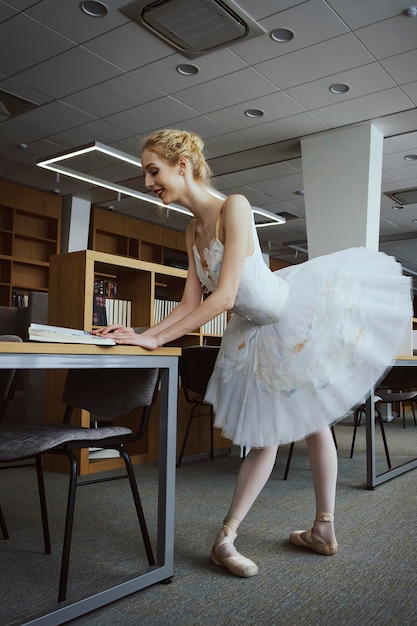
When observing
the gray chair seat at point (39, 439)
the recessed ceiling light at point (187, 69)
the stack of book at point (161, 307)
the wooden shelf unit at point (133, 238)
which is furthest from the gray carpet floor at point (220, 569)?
the wooden shelf unit at point (133, 238)

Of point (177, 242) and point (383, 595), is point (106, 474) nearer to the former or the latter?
point (383, 595)

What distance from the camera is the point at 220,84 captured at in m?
5.01

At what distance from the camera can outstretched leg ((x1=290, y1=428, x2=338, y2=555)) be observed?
2.00 meters

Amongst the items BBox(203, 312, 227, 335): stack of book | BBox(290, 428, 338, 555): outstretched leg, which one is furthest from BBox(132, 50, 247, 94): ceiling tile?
BBox(290, 428, 338, 555): outstretched leg

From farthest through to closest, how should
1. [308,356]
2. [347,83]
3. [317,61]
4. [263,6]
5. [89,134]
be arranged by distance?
[89,134] → [347,83] → [317,61] → [263,6] → [308,356]

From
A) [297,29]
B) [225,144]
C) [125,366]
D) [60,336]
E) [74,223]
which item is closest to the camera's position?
[60,336]

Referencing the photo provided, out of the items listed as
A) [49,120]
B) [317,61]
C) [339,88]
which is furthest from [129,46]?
[339,88]

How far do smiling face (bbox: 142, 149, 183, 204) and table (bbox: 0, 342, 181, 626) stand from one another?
495 millimetres

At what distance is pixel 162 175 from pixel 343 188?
4.40 metres

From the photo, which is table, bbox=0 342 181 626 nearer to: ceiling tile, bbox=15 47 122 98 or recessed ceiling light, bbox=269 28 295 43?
recessed ceiling light, bbox=269 28 295 43

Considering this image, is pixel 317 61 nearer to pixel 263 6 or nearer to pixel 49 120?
pixel 263 6

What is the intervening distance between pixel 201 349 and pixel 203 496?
2.97 ft

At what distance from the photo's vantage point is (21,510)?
260 centimetres

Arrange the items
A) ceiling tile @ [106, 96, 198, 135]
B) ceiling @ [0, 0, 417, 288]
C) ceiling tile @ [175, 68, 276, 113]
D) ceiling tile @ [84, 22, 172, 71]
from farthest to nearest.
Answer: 1. ceiling tile @ [106, 96, 198, 135]
2. ceiling tile @ [175, 68, 276, 113]
3. ceiling tile @ [84, 22, 172, 71]
4. ceiling @ [0, 0, 417, 288]
